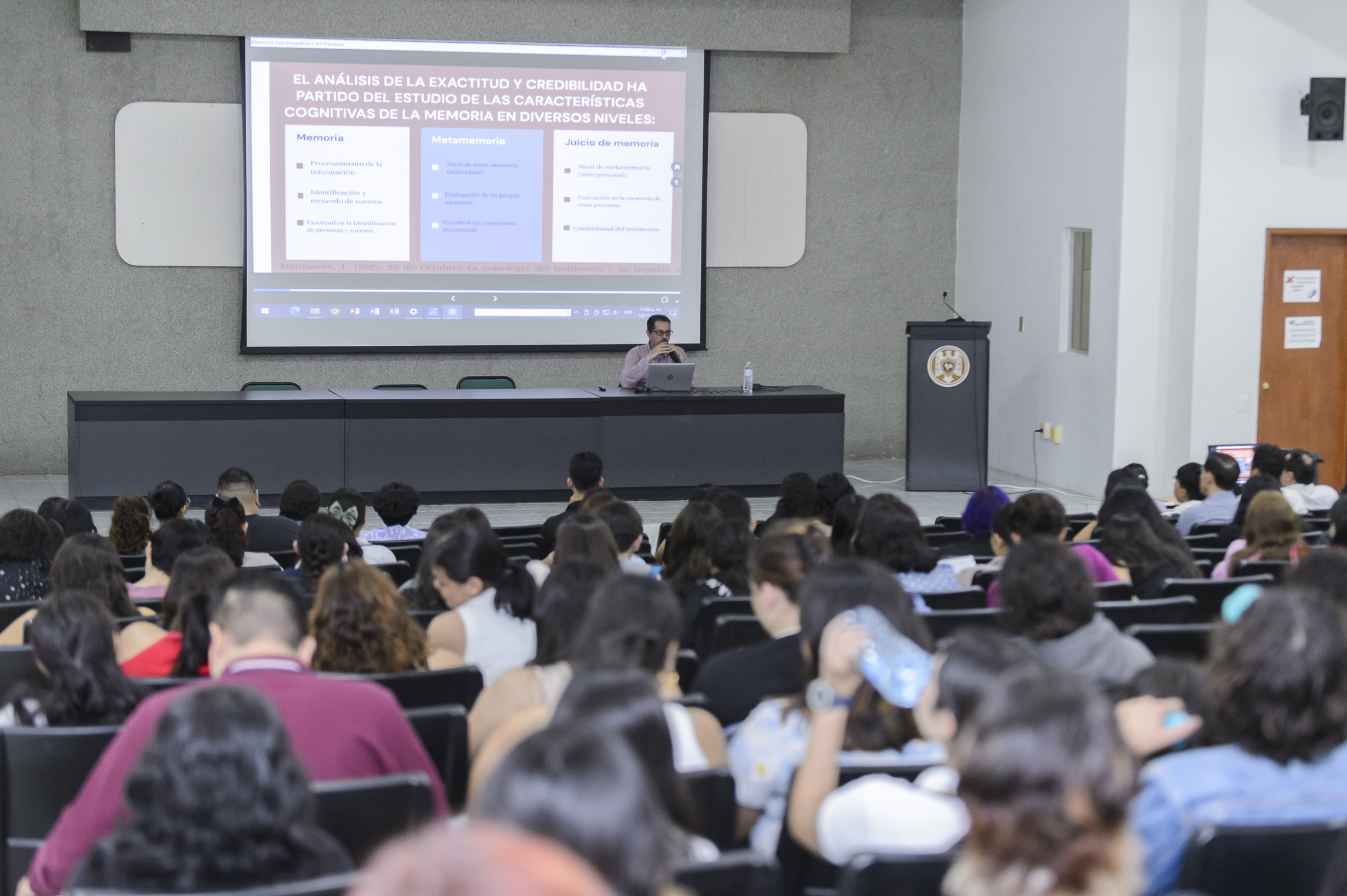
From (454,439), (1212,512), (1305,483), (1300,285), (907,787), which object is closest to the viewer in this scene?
(907,787)

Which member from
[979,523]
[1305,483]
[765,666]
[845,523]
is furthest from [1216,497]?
[765,666]

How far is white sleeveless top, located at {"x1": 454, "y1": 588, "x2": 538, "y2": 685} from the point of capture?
3.40m

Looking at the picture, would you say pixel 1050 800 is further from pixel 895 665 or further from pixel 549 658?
pixel 549 658

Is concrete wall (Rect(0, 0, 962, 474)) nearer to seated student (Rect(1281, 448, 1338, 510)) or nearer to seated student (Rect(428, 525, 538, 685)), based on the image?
seated student (Rect(1281, 448, 1338, 510))

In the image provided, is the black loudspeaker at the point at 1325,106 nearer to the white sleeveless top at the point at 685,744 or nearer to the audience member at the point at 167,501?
the audience member at the point at 167,501

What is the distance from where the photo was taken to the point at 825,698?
2205 millimetres

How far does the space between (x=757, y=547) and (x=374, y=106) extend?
25.8ft

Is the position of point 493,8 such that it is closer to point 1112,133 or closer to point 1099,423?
point 1112,133

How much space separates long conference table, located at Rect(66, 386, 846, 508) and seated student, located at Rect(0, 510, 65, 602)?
178 inches

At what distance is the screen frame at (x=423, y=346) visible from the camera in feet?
33.0

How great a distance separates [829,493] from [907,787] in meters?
3.67

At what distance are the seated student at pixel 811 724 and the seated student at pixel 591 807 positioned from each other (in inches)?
41.5

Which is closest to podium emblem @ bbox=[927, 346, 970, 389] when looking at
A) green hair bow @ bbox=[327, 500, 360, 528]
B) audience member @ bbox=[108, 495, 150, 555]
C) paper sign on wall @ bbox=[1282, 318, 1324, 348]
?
paper sign on wall @ bbox=[1282, 318, 1324, 348]

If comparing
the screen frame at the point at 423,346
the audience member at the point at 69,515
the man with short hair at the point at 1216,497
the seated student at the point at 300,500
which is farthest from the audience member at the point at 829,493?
the screen frame at the point at 423,346
